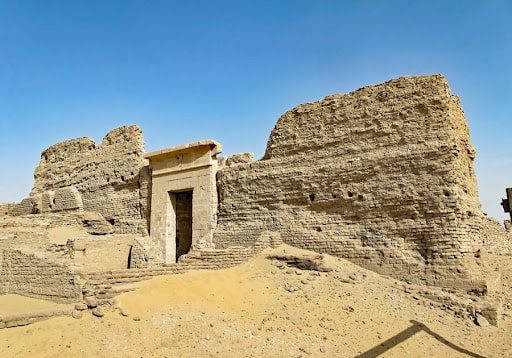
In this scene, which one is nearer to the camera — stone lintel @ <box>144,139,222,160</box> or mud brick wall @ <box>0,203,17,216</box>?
stone lintel @ <box>144,139,222,160</box>

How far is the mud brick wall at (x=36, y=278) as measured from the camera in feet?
31.7

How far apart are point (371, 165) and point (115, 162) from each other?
1016cm

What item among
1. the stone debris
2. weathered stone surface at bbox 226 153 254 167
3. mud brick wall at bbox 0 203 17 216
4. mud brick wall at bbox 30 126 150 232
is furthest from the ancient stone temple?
mud brick wall at bbox 0 203 17 216

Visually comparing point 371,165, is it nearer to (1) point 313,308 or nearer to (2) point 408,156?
(2) point 408,156

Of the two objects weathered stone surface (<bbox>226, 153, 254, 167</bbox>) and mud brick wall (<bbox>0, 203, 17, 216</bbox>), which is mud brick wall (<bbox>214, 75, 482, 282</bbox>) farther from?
mud brick wall (<bbox>0, 203, 17, 216</bbox>)

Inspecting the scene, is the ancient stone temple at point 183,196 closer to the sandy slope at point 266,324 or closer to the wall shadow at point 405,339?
the sandy slope at point 266,324

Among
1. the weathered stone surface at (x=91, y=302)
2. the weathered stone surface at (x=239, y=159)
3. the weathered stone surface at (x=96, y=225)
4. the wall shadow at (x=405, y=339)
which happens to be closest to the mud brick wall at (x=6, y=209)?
the weathered stone surface at (x=96, y=225)

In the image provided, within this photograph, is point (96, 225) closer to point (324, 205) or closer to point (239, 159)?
point (239, 159)

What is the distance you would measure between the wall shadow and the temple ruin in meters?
1.60

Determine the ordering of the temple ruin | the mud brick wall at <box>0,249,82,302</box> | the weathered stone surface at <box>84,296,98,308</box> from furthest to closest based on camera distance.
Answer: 1. the mud brick wall at <box>0,249,82,302</box>
2. the temple ruin
3. the weathered stone surface at <box>84,296,98,308</box>

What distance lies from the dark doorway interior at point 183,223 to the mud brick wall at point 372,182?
3.04m

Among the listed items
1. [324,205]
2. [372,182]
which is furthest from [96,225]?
[372,182]

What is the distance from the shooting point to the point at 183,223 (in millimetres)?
15086

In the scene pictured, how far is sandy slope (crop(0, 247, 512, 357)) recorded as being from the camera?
18.4ft
